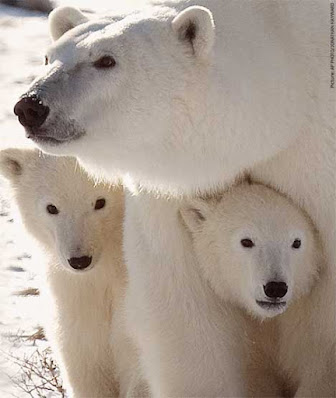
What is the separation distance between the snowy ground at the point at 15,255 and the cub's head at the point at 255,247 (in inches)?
37.2

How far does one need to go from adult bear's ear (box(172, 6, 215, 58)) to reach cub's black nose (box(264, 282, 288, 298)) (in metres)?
1.02

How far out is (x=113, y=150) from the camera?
15.7 feet

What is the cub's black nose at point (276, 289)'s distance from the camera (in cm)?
515

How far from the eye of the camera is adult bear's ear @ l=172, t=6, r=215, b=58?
4621mm

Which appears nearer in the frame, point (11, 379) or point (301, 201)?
point (301, 201)

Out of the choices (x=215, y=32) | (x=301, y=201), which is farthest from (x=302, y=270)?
(x=215, y=32)

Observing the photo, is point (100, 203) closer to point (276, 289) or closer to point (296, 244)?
point (296, 244)

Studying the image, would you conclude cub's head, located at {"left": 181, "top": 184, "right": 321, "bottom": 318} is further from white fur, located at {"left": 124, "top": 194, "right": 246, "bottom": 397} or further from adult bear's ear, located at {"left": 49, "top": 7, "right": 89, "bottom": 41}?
adult bear's ear, located at {"left": 49, "top": 7, "right": 89, "bottom": 41}

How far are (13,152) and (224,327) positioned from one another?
151cm

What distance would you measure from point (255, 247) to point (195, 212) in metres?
0.31

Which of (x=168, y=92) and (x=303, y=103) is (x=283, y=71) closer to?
(x=303, y=103)

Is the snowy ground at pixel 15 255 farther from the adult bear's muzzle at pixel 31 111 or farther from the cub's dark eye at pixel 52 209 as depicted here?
the adult bear's muzzle at pixel 31 111

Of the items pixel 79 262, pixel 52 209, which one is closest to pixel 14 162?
pixel 52 209

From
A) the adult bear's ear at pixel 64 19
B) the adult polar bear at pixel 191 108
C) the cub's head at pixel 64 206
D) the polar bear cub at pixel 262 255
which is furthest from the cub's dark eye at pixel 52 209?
the adult bear's ear at pixel 64 19
